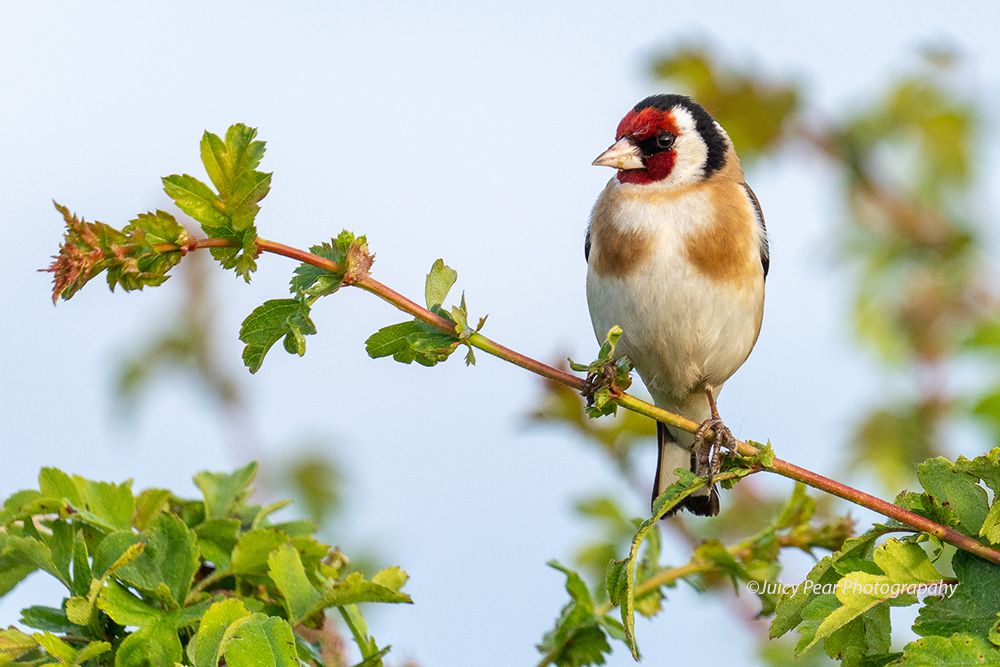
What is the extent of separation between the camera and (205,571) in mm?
2541

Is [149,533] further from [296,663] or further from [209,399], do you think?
[209,399]

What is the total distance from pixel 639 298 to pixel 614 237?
8.9 inches

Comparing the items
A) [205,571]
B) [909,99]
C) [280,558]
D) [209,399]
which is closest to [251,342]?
[280,558]

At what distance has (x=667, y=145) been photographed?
443 cm

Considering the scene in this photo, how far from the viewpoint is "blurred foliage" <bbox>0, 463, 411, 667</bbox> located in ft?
7.07

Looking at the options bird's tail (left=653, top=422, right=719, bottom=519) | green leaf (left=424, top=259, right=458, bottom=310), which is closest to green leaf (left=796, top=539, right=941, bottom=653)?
green leaf (left=424, top=259, right=458, bottom=310)

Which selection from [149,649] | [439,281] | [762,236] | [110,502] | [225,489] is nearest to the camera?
[149,649]

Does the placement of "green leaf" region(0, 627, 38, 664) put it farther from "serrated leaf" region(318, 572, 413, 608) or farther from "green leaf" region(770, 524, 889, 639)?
"green leaf" region(770, 524, 889, 639)

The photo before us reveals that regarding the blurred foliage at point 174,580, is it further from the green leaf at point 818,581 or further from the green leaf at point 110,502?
the green leaf at point 818,581

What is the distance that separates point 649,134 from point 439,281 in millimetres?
2301

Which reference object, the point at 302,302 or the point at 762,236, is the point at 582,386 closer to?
the point at 302,302

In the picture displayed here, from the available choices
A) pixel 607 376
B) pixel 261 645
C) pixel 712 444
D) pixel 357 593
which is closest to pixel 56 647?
pixel 261 645

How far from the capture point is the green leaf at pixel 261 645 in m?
2.05

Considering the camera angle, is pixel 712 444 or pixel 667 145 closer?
pixel 712 444
